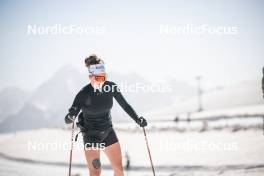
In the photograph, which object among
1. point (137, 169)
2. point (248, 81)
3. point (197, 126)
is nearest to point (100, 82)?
point (137, 169)

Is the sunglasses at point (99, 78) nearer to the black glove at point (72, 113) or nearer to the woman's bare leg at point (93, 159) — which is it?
the black glove at point (72, 113)

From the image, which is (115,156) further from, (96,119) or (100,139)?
(96,119)

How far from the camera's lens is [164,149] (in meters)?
18.7

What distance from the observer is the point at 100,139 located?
5988 mm

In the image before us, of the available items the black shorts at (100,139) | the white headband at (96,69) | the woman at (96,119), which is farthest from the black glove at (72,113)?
the white headband at (96,69)

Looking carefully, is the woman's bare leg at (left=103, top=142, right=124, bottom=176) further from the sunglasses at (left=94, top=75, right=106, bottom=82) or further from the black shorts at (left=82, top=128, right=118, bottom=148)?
the sunglasses at (left=94, top=75, right=106, bottom=82)

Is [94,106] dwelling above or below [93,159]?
above

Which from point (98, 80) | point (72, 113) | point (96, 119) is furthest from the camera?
point (98, 80)

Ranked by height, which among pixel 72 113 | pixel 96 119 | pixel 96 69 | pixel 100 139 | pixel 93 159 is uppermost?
pixel 96 69

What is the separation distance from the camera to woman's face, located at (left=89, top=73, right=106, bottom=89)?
6.13 metres

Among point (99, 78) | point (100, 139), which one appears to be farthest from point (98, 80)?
point (100, 139)

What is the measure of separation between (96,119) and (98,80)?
2.01 feet

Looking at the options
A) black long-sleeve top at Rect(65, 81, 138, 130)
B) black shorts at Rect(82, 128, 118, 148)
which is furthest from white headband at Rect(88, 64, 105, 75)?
black shorts at Rect(82, 128, 118, 148)

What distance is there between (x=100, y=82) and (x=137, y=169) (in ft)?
31.5
